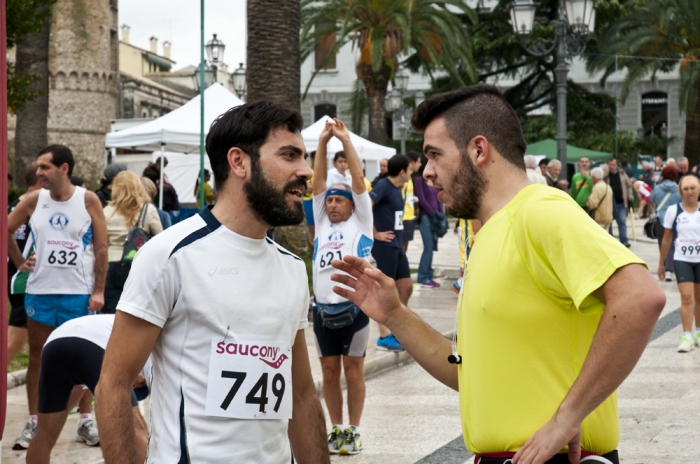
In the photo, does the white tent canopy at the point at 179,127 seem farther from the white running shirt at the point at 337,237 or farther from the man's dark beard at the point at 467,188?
the man's dark beard at the point at 467,188

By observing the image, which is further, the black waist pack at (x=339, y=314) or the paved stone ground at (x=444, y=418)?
the black waist pack at (x=339, y=314)

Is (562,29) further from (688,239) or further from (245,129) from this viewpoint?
(245,129)

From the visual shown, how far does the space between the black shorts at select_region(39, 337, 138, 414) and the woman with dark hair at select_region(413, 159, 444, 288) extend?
35.4ft

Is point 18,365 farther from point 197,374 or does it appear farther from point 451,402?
point 197,374

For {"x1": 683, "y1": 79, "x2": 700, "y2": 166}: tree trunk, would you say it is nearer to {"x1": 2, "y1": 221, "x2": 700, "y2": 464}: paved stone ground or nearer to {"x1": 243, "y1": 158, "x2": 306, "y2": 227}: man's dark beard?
{"x1": 2, "y1": 221, "x2": 700, "y2": 464}: paved stone ground

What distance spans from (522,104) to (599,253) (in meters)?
43.4

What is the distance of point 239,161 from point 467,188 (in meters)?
0.73

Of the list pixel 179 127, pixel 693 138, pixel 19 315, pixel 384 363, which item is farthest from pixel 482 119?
pixel 693 138

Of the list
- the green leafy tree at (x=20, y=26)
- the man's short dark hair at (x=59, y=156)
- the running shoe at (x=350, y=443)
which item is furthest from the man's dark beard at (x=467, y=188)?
the green leafy tree at (x=20, y=26)

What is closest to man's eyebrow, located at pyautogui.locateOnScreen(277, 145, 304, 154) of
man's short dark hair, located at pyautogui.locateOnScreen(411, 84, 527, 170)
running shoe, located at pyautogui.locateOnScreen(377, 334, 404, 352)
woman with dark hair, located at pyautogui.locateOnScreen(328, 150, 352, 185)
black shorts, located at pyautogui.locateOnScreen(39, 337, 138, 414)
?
man's short dark hair, located at pyautogui.locateOnScreen(411, 84, 527, 170)

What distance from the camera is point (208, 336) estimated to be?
283cm

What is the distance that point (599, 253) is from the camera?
2.35 metres

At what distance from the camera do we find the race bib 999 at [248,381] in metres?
2.80

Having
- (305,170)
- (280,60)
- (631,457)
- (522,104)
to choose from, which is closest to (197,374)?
(305,170)
